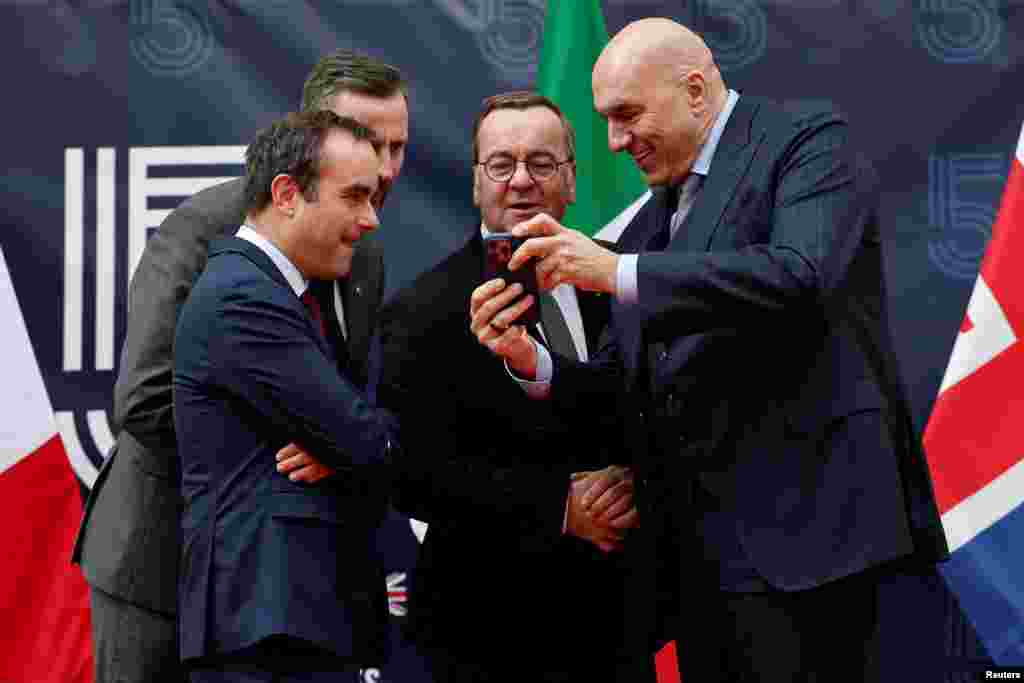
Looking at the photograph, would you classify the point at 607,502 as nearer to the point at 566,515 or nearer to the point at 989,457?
the point at 566,515

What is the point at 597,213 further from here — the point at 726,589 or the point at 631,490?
the point at 726,589

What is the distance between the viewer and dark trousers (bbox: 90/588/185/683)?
2752mm

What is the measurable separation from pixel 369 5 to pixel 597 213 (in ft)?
2.68

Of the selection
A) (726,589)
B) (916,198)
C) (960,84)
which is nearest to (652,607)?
(726,589)

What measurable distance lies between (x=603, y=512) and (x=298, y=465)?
658 mm

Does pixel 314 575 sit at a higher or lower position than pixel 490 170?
lower

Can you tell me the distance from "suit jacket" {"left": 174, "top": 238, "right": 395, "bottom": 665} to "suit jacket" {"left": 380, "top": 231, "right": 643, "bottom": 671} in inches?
13.4

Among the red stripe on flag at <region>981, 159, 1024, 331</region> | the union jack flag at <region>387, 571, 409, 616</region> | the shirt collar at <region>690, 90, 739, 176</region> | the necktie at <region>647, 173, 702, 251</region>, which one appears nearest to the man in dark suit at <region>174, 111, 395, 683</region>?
the necktie at <region>647, 173, 702, 251</region>

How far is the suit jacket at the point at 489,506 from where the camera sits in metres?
2.70

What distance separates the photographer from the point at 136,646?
9.04ft

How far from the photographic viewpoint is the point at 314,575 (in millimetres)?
2285

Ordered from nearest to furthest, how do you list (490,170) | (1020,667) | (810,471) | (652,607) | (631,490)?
(810,471) → (652,607) → (631,490) → (490,170) → (1020,667)

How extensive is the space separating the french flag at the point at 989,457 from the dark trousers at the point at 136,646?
6.20 ft

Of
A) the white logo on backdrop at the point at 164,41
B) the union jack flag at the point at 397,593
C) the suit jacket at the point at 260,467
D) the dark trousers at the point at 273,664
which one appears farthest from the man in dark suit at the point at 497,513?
the white logo on backdrop at the point at 164,41
